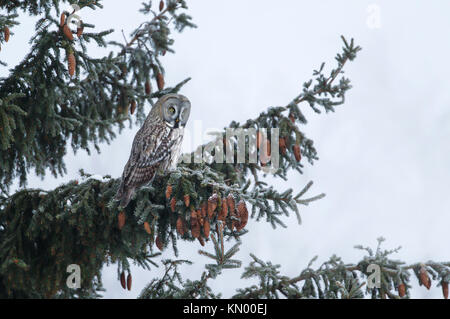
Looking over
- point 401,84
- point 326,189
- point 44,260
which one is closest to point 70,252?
point 44,260

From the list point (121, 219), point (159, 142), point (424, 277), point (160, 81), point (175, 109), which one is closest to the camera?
point (424, 277)

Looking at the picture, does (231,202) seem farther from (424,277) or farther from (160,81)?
(160,81)

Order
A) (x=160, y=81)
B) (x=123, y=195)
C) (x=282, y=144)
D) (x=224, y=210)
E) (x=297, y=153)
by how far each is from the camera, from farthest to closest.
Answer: (x=160, y=81), (x=282, y=144), (x=297, y=153), (x=123, y=195), (x=224, y=210)

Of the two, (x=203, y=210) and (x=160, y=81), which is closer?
(x=203, y=210)

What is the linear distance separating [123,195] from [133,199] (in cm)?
10

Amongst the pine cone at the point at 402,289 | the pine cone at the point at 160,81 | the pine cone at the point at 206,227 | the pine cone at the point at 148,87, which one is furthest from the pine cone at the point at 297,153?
the pine cone at the point at 148,87

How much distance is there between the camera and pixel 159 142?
6.58 metres

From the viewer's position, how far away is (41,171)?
22.4ft

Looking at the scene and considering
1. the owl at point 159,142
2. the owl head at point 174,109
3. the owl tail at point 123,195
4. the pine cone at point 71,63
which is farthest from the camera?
the owl head at point 174,109

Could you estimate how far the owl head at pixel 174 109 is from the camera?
6.81m

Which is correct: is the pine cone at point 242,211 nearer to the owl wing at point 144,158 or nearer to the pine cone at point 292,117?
the owl wing at point 144,158

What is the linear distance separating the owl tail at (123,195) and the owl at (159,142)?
0.14 metres

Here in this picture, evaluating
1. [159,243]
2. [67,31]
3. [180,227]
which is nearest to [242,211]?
[180,227]
